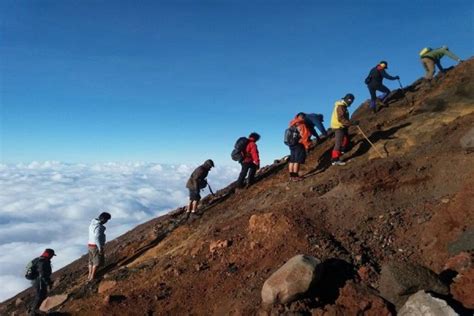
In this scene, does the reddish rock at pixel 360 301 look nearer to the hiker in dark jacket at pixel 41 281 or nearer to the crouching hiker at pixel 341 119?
the crouching hiker at pixel 341 119

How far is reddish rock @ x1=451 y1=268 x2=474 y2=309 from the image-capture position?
7.16 meters

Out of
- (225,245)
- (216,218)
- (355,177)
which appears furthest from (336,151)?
(225,245)

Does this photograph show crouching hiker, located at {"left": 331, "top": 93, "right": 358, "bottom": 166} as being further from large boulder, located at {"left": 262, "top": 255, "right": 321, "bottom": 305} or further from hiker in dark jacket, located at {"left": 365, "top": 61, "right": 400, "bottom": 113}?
large boulder, located at {"left": 262, "top": 255, "right": 321, "bottom": 305}

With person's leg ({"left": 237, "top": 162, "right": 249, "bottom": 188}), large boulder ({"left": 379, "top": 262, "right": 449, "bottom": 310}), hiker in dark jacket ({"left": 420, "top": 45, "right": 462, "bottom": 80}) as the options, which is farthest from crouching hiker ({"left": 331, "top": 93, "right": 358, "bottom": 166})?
hiker in dark jacket ({"left": 420, "top": 45, "right": 462, "bottom": 80})

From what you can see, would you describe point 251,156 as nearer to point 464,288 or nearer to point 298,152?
point 298,152

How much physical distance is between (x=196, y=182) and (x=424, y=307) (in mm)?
11977

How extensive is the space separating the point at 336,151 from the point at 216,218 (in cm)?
591

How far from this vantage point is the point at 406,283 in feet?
24.9

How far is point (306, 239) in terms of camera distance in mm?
10594

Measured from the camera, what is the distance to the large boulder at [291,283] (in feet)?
26.2

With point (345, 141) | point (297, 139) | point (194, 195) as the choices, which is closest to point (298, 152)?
point (297, 139)

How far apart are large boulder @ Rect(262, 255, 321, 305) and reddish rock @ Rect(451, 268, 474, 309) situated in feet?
8.88

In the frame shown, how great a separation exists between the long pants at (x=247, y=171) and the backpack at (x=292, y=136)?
9.25 ft

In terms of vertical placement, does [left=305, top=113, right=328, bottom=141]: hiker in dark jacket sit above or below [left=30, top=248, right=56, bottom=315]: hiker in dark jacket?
above
